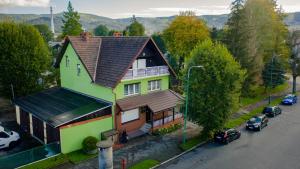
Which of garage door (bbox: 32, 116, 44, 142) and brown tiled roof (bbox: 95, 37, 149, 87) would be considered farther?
brown tiled roof (bbox: 95, 37, 149, 87)

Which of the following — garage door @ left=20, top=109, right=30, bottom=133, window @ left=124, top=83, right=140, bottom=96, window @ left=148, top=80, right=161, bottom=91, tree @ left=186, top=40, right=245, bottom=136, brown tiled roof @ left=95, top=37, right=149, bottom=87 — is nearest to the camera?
tree @ left=186, top=40, right=245, bottom=136

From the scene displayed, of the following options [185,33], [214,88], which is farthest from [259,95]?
[214,88]

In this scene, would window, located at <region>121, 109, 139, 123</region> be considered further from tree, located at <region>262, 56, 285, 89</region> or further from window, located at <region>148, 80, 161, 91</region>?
tree, located at <region>262, 56, 285, 89</region>

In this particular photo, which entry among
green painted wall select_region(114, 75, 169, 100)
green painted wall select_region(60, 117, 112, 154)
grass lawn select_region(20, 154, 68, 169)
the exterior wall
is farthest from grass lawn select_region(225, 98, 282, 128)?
grass lawn select_region(20, 154, 68, 169)

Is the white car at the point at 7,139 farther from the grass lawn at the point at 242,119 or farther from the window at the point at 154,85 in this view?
the grass lawn at the point at 242,119

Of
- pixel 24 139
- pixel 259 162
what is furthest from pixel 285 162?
pixel 24 139

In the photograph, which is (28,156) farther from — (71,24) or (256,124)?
(71,24)
